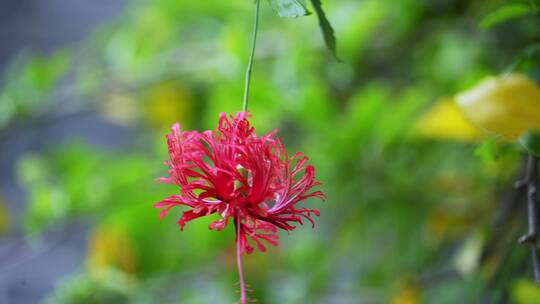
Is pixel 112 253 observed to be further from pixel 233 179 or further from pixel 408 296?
pixel 233 179

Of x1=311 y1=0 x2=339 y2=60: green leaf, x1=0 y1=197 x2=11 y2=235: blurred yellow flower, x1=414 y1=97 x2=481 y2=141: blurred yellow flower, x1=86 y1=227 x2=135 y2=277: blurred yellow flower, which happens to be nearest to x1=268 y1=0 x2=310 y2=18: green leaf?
x1=311 y1=0 x2=339 y2=60: green leaf

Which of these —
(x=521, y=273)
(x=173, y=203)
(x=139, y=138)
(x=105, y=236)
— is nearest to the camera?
(x=173, y=203)

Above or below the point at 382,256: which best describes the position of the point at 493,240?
below

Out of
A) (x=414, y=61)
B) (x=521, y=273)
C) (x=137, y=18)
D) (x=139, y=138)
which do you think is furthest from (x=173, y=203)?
(x=139, y=138)

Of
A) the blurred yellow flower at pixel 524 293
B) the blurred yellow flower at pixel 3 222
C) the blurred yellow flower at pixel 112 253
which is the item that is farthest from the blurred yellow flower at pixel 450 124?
the blurred yellow flower at pixel 3 222

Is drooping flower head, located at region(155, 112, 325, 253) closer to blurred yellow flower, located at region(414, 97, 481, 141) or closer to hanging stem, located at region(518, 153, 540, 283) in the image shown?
hanging stem, located at region(518, 153, 540, 283)

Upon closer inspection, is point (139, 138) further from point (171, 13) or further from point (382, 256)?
point (382, 256)

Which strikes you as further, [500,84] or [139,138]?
[139,138]

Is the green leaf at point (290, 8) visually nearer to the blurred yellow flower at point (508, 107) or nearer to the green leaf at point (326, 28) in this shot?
the green leaf at point (326, 28)
